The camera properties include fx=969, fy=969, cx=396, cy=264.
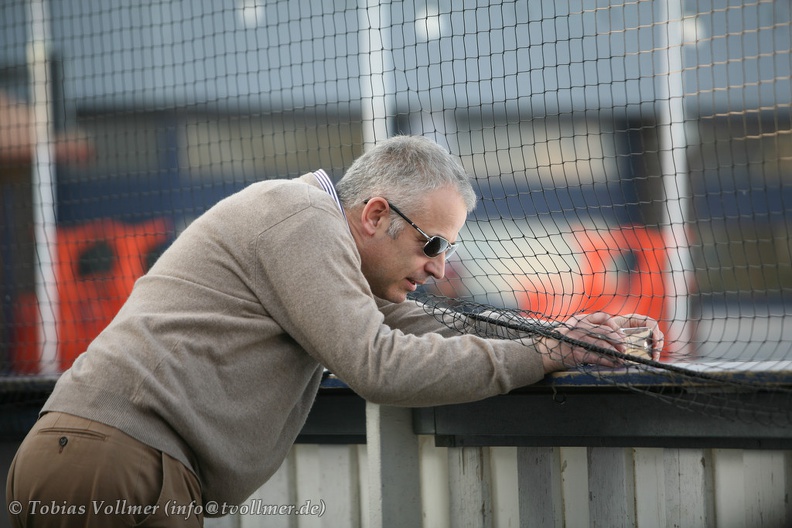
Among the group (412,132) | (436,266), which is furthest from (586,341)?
(412,132)

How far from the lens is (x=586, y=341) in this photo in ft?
8.16

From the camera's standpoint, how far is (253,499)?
3.63m

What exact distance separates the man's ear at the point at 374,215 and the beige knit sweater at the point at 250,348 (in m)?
0.14

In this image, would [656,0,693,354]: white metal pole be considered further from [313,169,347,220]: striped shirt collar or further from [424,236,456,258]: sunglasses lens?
[313,169,347,220]: striped shirt collar

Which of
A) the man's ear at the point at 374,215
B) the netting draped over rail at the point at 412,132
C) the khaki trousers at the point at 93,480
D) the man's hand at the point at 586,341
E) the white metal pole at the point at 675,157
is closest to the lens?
the khaki trousers at the point at 93,480

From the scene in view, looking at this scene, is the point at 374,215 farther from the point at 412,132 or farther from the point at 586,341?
the point at 412,132

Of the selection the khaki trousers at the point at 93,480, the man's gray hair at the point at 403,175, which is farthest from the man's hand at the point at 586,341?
the khaki trousers at the point at 93,480

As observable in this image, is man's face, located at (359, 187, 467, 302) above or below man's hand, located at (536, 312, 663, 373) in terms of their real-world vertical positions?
above

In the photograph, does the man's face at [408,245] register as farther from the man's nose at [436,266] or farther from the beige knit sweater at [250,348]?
the beige knit sweater at [250,348]

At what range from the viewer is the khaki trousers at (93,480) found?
2246mm

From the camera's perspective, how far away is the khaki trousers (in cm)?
225

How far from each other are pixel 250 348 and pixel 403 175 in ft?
2.00

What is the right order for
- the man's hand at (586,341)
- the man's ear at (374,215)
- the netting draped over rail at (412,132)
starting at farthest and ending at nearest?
the netting draped over rail at (412,132)
the man's ear at (374,215)
the man's hand at (586,341)

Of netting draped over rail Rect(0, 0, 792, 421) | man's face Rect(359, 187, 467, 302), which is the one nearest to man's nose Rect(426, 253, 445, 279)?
man's face Rect(359, 187, 467, 302)
